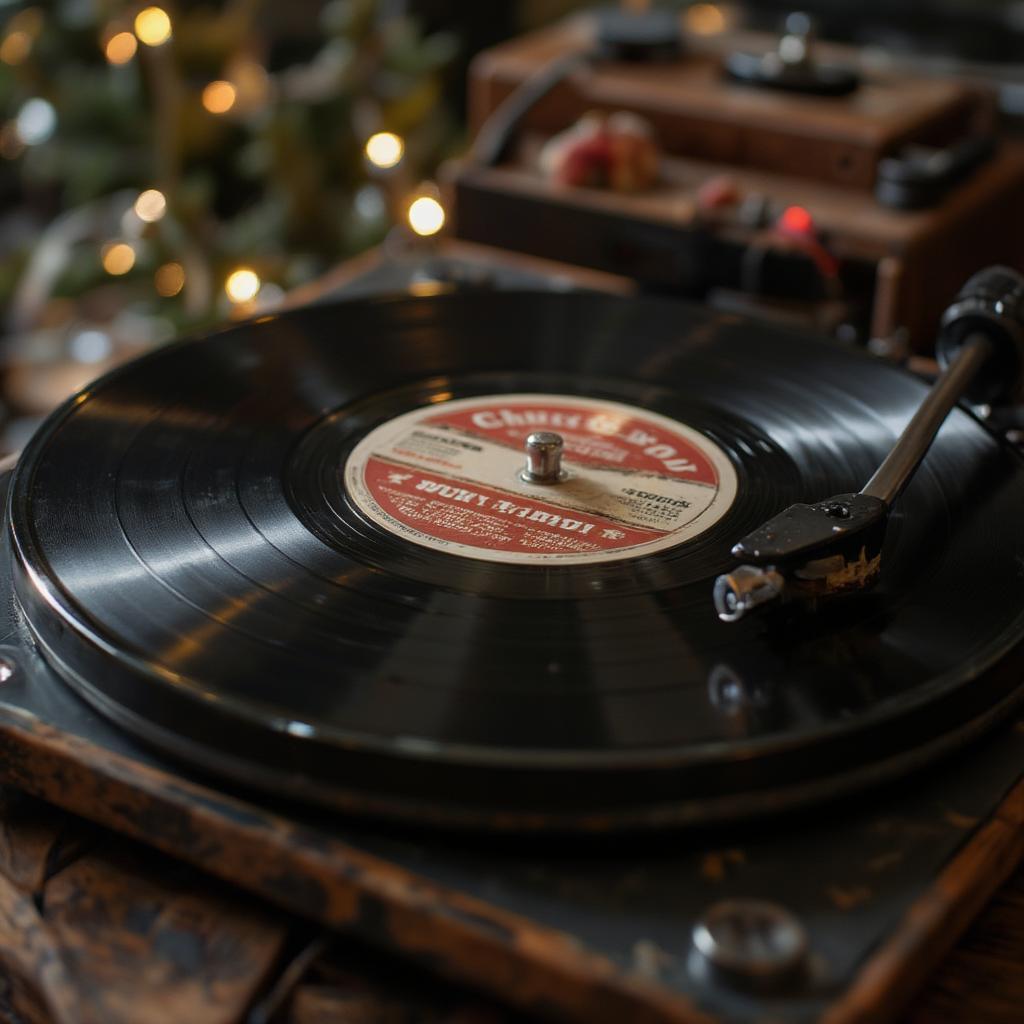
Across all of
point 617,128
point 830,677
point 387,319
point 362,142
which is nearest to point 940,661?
point 830,677

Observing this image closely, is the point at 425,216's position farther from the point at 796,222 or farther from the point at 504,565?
the point at 504,565

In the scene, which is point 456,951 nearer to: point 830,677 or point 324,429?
point 830,677

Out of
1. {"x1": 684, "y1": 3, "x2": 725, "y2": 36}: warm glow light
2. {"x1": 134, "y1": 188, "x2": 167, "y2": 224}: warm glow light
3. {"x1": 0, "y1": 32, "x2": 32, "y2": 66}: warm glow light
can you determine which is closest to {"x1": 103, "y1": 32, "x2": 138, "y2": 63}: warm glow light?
{"x1": 0, "y1": 32, "x2": 32, "y2": 66}: warm glow light

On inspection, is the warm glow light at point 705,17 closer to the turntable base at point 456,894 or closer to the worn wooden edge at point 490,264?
the worn wooden edge at point 490,264

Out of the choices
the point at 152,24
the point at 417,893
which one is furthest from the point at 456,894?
the point at 152,24

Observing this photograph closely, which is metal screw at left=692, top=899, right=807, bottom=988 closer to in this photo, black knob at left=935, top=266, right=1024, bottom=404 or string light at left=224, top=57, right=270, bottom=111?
black knob at left=935, top=266, right=1024, bottom=404

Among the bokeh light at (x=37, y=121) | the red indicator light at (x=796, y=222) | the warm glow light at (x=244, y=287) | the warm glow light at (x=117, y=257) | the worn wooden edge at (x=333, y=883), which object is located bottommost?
the warm glow light at (x=117, y=257)

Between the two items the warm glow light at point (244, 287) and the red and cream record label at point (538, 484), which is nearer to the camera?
the red and cream record label at point (538, 484)

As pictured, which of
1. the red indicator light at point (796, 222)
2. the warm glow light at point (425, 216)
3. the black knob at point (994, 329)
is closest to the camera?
the black knob at point (994, 329)

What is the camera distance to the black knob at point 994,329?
101 centimetres

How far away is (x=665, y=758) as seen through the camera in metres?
0.64

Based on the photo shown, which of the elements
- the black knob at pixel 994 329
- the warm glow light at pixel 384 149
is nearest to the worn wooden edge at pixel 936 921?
the black knob at pixel 994 329

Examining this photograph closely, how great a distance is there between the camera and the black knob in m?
1.01

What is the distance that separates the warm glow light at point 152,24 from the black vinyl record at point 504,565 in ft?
4.15
